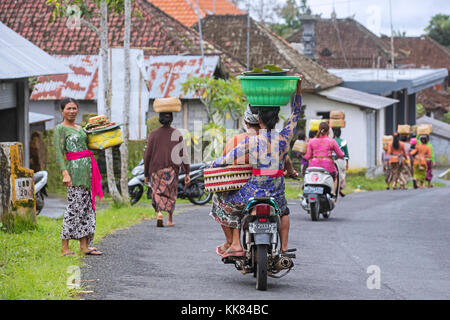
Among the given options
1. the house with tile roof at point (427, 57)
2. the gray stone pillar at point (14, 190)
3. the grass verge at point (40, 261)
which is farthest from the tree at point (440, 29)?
the gray stone pillar at point (14, 190)

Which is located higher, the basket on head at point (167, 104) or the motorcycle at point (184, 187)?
the basket on head at point (167, 104)

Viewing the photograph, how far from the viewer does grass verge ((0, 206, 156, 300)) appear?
7176 mm

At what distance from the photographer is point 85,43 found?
95.6ft

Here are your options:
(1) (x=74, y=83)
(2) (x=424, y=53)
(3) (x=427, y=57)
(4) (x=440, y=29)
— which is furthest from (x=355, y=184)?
(4) (x=440, y=29)

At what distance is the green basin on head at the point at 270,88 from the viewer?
7.69 m

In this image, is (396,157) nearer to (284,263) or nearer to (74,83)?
(74,83)

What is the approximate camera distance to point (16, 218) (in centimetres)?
1159

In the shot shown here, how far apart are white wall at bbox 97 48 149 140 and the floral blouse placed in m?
9.85

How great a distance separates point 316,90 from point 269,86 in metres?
24.5

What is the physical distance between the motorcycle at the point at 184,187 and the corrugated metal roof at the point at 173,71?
7453mm

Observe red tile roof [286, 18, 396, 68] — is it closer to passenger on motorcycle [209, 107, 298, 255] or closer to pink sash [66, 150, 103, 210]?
pink sash [66, 150, 103, 210]

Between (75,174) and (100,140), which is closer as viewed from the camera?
(75,174)

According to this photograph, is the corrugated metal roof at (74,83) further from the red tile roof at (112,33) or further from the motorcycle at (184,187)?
the motorcycle at (184,187)

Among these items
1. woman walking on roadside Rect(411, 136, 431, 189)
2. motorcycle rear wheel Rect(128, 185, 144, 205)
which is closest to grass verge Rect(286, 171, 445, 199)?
woman walking on roadside Rect(411, 136, 431, 189)
